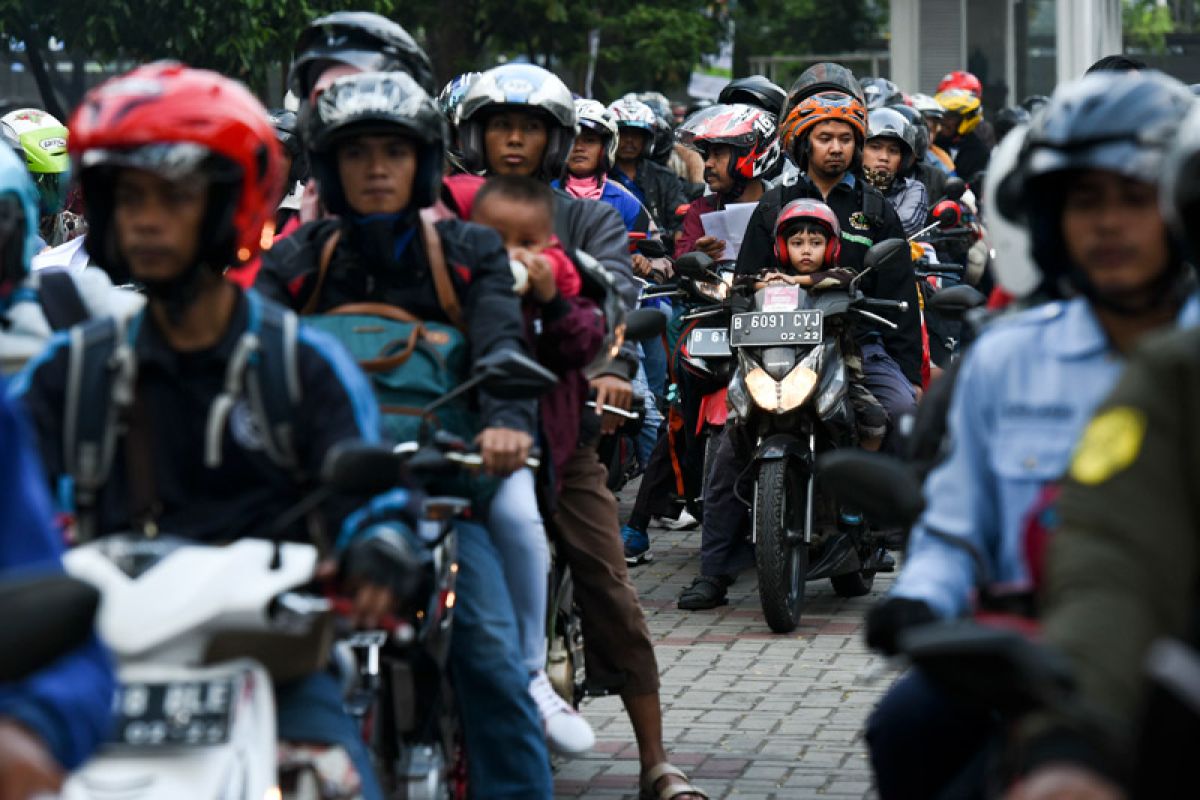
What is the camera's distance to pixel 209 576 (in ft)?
11.8

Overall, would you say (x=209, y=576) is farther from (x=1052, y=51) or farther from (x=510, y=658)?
(x=1052, y=51)

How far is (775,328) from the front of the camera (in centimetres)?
998

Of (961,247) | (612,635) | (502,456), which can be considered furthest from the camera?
(961,247)

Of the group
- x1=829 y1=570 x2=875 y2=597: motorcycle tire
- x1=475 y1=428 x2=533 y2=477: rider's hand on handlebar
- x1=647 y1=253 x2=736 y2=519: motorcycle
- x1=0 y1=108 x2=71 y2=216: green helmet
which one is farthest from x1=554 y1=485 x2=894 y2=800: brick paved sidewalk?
x1=0 y1=108 x2=71 y2=216: green helmet

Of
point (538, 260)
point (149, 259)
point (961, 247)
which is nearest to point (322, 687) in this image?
point (149, 259)

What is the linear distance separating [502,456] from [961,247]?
768 cm

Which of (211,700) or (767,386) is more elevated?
(211,700)

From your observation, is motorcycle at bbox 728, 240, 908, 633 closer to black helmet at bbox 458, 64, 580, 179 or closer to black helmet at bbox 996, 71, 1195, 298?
black helmet at bbox 458, 64, 580, 179

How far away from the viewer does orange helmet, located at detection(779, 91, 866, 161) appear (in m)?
10.6

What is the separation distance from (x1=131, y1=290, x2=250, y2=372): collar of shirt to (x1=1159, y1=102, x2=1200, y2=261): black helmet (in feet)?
5.68

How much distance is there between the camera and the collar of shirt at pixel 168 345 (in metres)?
4.13

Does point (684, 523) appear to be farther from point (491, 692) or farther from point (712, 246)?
point (491, 692)

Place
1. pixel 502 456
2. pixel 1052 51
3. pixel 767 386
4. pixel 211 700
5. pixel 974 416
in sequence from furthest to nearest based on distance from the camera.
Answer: pixel 1052 51
pixel 767 386
pixel 502 456
pixel 974 416
pixel 211 700

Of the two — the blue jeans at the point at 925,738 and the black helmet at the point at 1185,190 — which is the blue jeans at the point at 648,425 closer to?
the blue jeans at the point at 925,738
